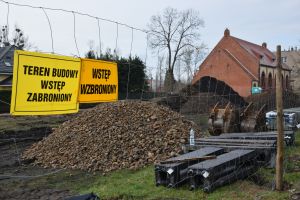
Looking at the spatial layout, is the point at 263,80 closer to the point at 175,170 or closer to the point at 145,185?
the point at 145,185

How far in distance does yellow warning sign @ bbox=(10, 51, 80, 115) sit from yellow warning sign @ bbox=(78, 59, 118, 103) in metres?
0.21

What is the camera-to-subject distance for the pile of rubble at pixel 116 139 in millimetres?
10898

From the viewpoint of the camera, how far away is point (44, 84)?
557 cm

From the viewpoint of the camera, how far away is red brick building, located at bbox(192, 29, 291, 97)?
47.3 m

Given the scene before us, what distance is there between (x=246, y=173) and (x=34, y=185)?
5104 mm

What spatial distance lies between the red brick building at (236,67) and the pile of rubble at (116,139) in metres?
33.3

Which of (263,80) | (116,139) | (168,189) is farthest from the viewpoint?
(263,80)

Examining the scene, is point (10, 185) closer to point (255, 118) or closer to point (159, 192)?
point (159, 192)

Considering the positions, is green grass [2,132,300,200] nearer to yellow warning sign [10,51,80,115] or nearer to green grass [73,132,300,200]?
green grass [73,132,300,200]

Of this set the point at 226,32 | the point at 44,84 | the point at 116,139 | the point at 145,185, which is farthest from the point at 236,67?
the point at 44,84

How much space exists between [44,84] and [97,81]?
1.23 metres

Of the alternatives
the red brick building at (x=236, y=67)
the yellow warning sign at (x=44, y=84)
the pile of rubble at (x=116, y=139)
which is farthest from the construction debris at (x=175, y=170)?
the red brick building at (x=236, y=67)

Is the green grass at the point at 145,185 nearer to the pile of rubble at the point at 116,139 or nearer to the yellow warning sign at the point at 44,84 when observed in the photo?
the pile of rubble at the point at 116,139

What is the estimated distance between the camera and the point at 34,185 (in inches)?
380
